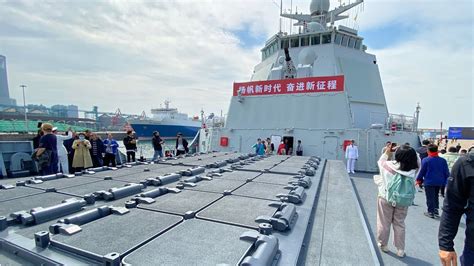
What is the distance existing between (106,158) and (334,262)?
24.1 feet

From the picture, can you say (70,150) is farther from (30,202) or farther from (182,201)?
(182,201)

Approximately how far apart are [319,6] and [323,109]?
34.2ft

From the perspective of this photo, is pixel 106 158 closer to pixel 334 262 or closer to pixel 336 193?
pixel 336 193

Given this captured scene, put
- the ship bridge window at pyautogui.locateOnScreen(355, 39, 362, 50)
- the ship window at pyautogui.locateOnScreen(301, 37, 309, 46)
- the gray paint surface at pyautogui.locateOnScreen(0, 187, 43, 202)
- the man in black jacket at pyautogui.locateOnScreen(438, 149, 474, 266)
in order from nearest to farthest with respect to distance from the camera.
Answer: the man in black jacket at pyautogui.locateOnScreen(438, 149, 474, 266)
the gray paint surface at pyautogui.locateOnScreen(0, 187, 43, 202)
the ship window at pyautogui.locateOnScreen(301, 37, 309, 46)
the ship bridge window at pyautogui.locateOnScreen(355, 39, 362, 50)

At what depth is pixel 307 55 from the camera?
39.0 ft

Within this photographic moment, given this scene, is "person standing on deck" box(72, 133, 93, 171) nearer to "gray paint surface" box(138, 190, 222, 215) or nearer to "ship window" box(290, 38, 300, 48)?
"gray paint surface" box(138, 190, 222, 215)

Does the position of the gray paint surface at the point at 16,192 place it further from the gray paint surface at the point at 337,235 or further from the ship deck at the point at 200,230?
the gray paint surface at the point at 337,235

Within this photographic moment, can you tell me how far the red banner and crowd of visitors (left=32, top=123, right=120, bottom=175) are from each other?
567cm

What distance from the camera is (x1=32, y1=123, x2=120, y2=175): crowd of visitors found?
14.4 ft

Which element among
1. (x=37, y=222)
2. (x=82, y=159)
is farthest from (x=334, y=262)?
(x=82, y=159)

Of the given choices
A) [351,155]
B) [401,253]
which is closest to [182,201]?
[401,253]

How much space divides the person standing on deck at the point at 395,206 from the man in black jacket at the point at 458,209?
93 centimetres

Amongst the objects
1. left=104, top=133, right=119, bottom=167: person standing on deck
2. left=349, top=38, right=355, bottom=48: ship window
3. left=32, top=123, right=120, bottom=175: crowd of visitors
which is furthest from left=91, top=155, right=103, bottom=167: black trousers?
left=349, top=38, right=355, bottom=48: ship window

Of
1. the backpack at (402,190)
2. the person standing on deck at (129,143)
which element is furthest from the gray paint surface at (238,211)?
the person standing on deck at (129,143)
